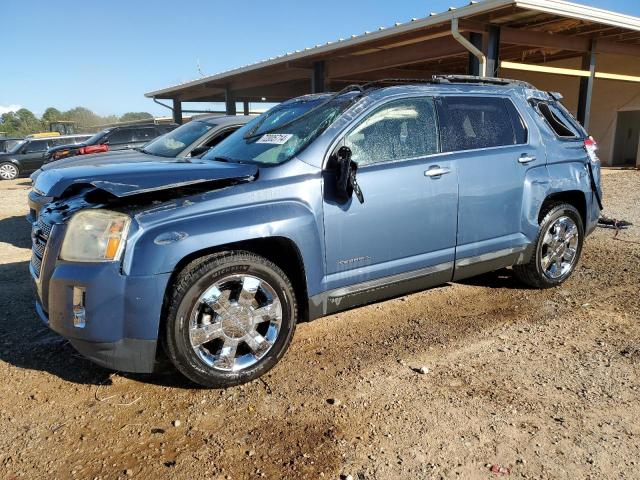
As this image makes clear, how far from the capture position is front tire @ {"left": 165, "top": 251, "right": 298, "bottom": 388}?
294 centimetres

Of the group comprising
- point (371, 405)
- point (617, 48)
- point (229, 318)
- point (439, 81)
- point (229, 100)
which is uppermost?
point (617, 48)

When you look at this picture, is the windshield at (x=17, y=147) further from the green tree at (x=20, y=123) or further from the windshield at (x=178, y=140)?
the green tree at (x=20, y=123)

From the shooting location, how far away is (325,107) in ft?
12.7

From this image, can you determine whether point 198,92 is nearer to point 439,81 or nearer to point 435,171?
point 439,81

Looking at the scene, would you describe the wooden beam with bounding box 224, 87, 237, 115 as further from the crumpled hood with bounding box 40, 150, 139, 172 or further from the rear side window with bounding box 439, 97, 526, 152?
the rear side window with bounding box 439, 97, 526, 152

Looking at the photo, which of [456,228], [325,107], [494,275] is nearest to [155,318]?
[325,107]

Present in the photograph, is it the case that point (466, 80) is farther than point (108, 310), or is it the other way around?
point (466, 80)

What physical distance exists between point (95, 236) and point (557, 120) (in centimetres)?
425

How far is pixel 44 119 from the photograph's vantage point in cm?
7938

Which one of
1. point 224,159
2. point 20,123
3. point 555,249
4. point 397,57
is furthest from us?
point 20,123

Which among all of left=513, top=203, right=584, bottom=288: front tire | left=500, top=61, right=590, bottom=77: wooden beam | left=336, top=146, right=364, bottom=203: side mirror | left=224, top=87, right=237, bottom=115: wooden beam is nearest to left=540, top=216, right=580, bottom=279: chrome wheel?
left=513, top=203, right=584, bottom=288: front tire

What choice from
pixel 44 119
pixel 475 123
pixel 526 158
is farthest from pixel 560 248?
pixel 44 119

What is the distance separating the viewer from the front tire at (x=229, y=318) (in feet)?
9.63

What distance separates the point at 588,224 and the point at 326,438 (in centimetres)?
384
